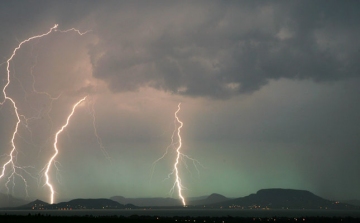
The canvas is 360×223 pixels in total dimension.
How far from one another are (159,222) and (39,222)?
994 inches

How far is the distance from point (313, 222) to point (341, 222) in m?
7.68

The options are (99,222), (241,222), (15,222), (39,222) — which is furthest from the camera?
(241,222)

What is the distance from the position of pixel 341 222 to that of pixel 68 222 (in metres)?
66.5

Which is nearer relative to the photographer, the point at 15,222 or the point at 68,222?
the point at 15,222

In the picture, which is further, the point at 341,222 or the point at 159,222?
the point at 341,222

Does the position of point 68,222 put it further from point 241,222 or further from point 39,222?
point 241,222

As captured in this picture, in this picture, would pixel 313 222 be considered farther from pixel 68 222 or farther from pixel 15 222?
pixel 15 222

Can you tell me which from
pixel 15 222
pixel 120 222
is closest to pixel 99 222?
pixel 120 222

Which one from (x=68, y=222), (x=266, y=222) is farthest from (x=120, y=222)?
(x=266, y=222)

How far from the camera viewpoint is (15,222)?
65.8 meters

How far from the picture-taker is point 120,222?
85000 mm

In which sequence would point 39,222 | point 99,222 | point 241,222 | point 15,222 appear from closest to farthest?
point 15,222 < point 39,222 < point 99,222 < point 241,222

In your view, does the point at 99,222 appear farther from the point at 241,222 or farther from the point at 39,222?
the point at 241,222

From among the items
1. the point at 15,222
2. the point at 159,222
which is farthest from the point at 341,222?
the point at 15,222
